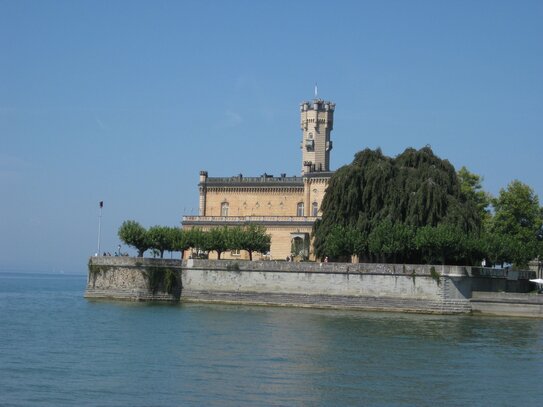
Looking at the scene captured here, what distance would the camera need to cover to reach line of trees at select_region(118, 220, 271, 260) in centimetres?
6812

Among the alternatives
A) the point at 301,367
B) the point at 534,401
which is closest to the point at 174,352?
the point at 301,367

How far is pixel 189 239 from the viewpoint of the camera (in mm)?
69562

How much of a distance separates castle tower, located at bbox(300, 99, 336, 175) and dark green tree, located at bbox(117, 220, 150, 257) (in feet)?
68.1

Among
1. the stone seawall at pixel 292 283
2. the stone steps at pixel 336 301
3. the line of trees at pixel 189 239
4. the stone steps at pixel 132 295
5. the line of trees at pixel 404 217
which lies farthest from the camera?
the line of trees at pixel 189 239

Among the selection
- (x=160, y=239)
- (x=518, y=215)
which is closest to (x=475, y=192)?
(x=518, y=215)

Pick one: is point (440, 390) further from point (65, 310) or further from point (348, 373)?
point (65, 310)

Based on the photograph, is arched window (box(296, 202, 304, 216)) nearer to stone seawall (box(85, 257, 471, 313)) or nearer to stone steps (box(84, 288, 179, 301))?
stone seawall (box(85, 257, 471, 313))

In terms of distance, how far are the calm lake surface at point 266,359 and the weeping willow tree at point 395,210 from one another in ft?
18.3

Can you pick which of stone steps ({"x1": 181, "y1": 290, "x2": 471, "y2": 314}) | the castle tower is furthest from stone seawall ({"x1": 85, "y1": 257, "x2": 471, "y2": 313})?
the castle tower

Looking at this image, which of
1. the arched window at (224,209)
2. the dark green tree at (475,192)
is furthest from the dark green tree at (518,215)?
the arched window at (224,209)

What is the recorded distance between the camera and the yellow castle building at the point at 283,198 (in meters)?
77.5

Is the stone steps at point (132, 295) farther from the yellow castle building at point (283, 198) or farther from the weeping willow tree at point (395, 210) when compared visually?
the yellow castle building at point (283, 198)

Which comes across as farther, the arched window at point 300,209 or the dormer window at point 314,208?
the arched window at point 300,209

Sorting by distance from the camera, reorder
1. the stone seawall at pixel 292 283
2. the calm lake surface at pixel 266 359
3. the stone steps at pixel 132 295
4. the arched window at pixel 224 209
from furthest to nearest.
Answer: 1. the arched window at pixel 224 209
2. the stone steps at pixel 132 295
3. the stone seawall at pixel 292 283
4. the calm lake surface at pixel 266 359
